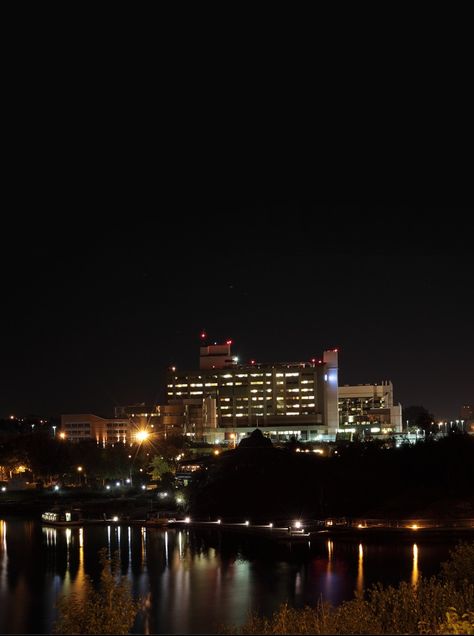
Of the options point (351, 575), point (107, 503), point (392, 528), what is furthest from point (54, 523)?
point (351, 575)

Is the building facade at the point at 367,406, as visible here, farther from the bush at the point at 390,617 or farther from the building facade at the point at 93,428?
the bush at the point at 390,617

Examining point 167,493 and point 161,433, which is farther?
point 161,433

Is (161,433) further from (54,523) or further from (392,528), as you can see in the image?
(392,528)

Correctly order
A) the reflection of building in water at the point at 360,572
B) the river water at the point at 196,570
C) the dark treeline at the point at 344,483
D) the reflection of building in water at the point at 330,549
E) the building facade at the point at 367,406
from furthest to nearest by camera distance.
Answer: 1. the building facade at the point at 367,406
2. the dark treeline at the point at 344,483
3. the reflection of building in water at the point at 330,549
4. the reflection of building in water at the point at 360,572
5. the river water at the point at 196,570

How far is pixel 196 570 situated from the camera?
3194 cm

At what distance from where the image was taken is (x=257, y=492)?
50.3 metres

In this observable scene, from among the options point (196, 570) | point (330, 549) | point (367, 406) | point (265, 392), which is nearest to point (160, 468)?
point (330, 549)

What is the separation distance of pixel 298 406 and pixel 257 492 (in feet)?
183

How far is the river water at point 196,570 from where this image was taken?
2464cm

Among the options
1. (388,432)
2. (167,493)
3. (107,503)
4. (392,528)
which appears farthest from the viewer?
(388,432)

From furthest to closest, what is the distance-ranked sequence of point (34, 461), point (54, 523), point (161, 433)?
1. point (161, 433)
2. point (34, 461)
3. point (54, 523)

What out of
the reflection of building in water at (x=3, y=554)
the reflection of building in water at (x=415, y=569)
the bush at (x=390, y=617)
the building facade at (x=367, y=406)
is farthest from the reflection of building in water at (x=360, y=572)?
the building facade at (x=367, y=406)

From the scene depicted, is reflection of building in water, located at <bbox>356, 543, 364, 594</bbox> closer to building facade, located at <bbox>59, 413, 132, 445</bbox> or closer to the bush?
the bush

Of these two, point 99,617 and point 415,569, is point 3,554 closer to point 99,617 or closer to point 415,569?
point 415,569
